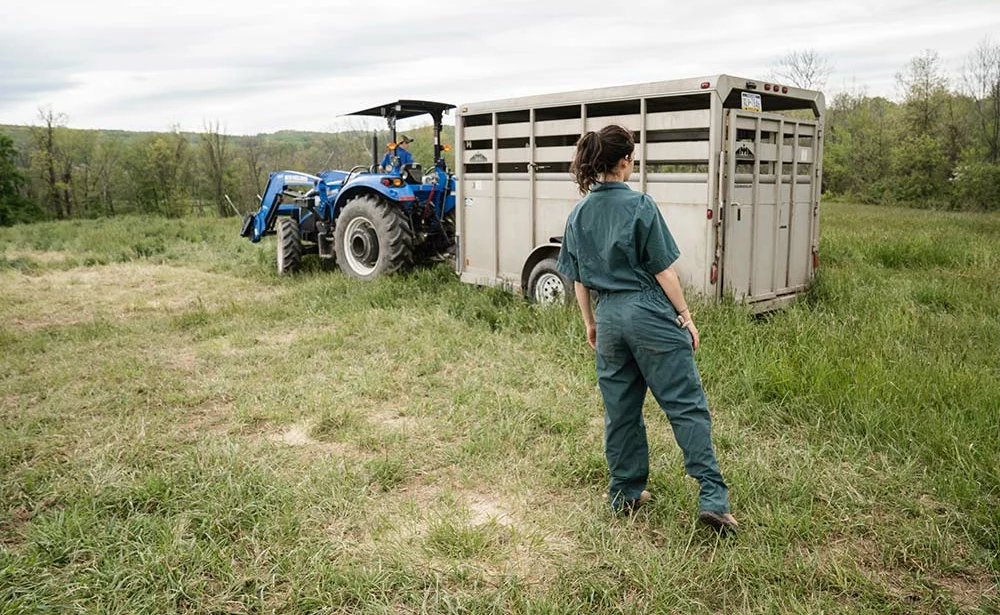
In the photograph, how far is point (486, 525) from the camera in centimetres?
333

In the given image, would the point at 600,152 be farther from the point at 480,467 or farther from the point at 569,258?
the point at 480,467

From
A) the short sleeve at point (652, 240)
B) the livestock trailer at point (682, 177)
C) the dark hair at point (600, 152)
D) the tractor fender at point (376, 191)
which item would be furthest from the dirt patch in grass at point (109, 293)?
the short sleeve at point (652, 240)

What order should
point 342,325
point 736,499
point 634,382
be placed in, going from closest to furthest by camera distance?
point 634,382, point 736,499, point 342,325

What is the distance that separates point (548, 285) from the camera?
7.25 metres

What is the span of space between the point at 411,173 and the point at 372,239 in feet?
3.21

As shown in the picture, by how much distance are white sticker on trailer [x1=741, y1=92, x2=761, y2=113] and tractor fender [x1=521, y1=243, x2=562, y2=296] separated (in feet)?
6.51

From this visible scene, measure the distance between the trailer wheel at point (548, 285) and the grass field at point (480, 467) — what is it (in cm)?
23

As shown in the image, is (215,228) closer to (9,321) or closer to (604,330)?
(9,321)

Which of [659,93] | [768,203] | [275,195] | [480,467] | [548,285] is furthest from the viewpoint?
[275,195]

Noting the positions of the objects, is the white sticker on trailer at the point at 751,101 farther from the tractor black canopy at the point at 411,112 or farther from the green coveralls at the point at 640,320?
the tractor black canopy at the point at 411,112

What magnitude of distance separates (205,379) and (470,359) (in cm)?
203

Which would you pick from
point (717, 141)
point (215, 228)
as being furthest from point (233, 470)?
point (215, 228)

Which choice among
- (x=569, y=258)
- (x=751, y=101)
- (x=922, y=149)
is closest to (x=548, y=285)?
(x=751, y=101)

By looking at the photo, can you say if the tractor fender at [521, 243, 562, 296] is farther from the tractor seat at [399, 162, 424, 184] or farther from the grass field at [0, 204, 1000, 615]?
the tractor seat at [399, 162, 424, 184]
